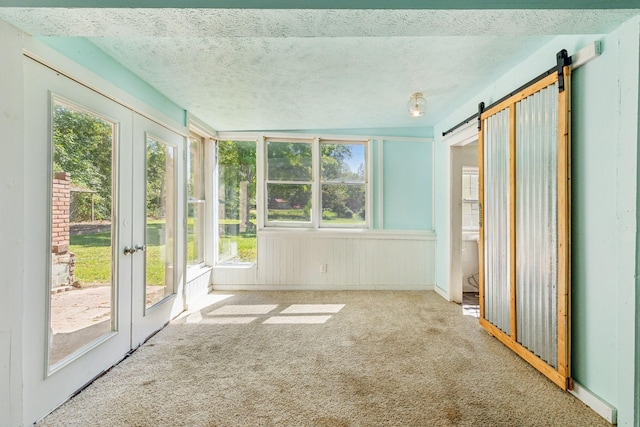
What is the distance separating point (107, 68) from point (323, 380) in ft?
9.32

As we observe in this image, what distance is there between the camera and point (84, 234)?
76.4 inches

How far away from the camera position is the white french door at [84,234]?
1589 mm

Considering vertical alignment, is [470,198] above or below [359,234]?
above

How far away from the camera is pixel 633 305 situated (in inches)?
57.8

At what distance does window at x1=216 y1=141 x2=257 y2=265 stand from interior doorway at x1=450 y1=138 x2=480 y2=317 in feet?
9.47

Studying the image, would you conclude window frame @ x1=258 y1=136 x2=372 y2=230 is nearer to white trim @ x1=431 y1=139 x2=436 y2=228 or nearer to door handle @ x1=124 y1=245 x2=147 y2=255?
white trim @ x1=431 y1=139 x2=436 y2=228

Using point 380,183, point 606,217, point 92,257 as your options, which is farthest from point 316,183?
point 606,217

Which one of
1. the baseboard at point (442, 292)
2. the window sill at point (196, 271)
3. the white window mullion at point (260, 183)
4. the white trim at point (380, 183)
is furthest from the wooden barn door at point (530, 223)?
the window sill at point (196, 271)

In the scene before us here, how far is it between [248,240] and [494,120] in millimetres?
3509

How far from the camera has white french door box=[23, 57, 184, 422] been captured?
62.6 inches

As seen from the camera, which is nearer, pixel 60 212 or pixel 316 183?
pixel 60 212

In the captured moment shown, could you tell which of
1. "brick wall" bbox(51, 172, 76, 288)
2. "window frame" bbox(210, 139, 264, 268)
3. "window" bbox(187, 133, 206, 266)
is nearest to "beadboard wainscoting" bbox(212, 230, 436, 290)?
"window frame" bbox(210, 139, 264, 268)

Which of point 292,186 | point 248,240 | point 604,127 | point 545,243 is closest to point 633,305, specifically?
point 545,243

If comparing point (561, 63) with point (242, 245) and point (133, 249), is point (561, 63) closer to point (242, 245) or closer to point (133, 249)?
point (133, 249)
